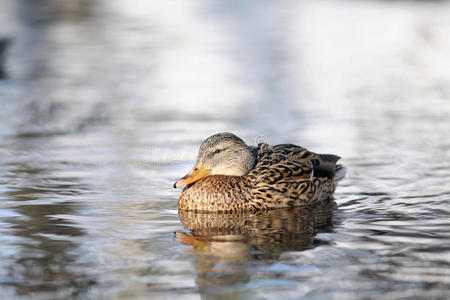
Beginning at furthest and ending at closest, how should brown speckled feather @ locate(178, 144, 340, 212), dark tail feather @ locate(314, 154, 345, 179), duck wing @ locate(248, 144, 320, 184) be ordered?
1. dark tail feather @ locate(314, 154, 345, 179)
2. duck wing @ locate(248, 144, 320, 184)
3. brown speckled feather @ locate(178, 144, 340, 212)

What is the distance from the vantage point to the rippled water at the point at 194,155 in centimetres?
645

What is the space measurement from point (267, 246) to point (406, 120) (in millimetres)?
6590

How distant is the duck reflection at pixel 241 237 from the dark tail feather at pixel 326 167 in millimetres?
346

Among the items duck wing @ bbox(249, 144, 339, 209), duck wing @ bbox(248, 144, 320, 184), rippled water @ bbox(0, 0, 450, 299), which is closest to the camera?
rippled water @ bbox(0, 0, 450, 299)

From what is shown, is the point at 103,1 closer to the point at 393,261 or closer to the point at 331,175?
the point at 331,175

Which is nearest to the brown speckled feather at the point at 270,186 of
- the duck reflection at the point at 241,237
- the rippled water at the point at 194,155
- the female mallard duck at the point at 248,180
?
the female mallard duck at the point at 248,180

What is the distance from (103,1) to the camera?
3997cm

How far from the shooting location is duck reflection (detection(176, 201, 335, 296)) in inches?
257

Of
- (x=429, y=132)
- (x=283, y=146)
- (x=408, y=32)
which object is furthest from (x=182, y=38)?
(x=283, y=146)

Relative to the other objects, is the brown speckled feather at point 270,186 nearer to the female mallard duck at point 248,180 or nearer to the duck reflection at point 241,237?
the female mallard duck at point 248,180

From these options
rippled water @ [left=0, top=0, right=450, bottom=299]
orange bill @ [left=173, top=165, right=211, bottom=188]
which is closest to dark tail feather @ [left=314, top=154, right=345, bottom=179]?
rippled water @ [left=0, top=0, right=450, bottom=299]

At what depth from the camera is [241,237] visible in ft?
25.1

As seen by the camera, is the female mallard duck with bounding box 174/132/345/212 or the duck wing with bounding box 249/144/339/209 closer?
the female mallard duck with bounding box 174/132/345/212

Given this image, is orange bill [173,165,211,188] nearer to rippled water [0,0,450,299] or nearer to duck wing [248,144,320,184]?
rippled water [0,0,450,299]
